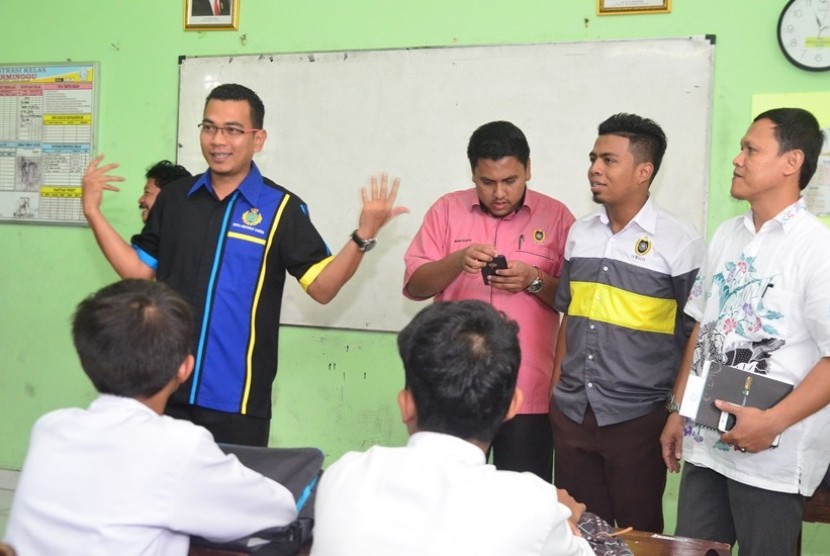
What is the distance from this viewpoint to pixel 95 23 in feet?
15.1

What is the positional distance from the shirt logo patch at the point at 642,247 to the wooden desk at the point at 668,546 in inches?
44.8

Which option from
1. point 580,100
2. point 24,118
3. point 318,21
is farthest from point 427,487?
point 24,118

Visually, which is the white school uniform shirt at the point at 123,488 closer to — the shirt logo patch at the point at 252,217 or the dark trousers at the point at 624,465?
the shirt logo patch at the point at 252,217

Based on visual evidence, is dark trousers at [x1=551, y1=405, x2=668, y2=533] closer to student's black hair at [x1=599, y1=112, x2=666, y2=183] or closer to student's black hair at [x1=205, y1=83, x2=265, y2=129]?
student's black hair at [x1=599, y1=112, x2=666, y2=183]

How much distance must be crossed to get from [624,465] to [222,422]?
1.24 meters

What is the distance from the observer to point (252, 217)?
2.67 meters

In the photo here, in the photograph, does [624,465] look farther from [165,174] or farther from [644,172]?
[165,174]

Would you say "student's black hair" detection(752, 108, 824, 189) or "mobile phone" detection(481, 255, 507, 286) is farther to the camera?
"mobile phone" detection(481, 255, 507, 286)

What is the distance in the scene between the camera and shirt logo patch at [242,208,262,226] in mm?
2662

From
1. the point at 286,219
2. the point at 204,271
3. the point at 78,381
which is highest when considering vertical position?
the point at 286,219

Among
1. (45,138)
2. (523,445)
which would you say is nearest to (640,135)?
(523,445)

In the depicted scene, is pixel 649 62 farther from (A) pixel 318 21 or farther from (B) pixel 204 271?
(B) pixel 204 271

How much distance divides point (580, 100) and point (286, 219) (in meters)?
1.70

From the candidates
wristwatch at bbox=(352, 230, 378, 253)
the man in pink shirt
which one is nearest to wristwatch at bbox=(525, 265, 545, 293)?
the man in pink shirt
